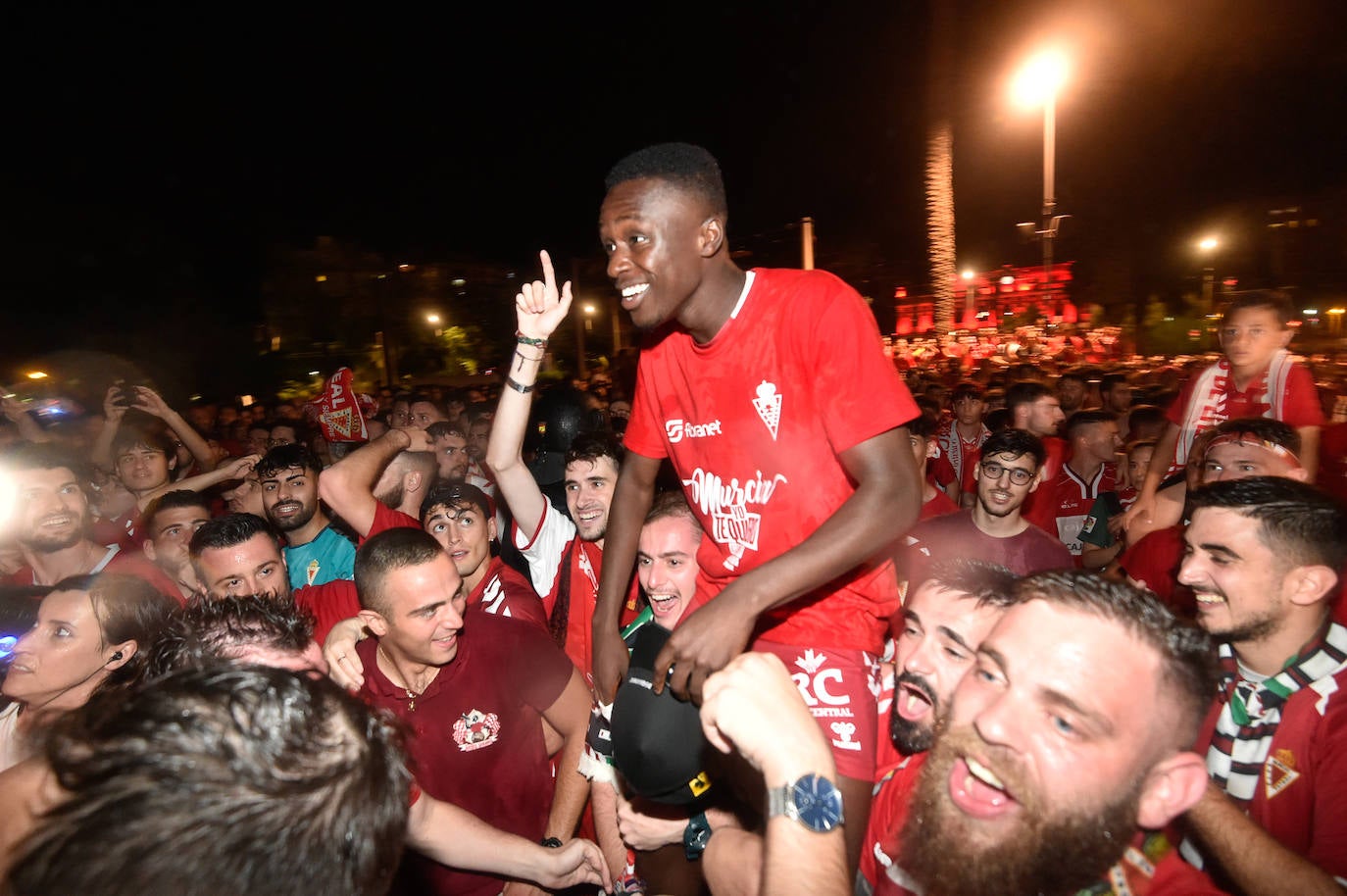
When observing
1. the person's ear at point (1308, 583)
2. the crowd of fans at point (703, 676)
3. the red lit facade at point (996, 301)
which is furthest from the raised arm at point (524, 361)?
the red lit facade at point (996, 301)

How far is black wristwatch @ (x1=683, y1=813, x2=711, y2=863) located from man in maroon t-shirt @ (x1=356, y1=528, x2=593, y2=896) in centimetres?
96

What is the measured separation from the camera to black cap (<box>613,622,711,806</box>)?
1.99 meters

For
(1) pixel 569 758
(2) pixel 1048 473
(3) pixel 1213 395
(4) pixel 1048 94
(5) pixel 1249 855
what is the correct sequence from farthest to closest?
(4) pixel 1048 94, (2) pixel 1048 473, (3) pixel 1213 395, (1) pixel 569 758, (5) pixel 1249 855

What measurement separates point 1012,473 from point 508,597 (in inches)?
136

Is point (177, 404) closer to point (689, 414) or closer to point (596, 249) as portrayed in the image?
point (596, 249)

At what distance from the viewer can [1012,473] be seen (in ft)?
16.2

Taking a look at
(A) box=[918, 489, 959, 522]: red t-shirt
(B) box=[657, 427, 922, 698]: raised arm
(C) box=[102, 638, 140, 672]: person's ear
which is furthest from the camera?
(A) box=[918, 489, 959, 522]: red t-shirt

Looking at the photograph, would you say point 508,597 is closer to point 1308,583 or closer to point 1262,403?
point 1308,583

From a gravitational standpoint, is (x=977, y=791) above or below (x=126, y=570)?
below

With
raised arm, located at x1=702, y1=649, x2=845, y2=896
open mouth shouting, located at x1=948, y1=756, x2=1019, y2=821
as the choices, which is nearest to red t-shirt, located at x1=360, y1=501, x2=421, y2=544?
raised arm, located at x1=702, y1=649, x2=845, y2=896

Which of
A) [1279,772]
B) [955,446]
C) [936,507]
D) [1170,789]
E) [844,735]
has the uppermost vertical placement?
[1170,789]

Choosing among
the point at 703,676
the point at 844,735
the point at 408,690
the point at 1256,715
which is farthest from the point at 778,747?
the point at 408,690

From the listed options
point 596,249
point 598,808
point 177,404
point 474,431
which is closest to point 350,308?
point 177,404

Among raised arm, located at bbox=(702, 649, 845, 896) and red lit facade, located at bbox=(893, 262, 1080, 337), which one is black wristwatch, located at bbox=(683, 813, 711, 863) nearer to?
raised arm, located at bbox=(702, 649, 845, 896)
